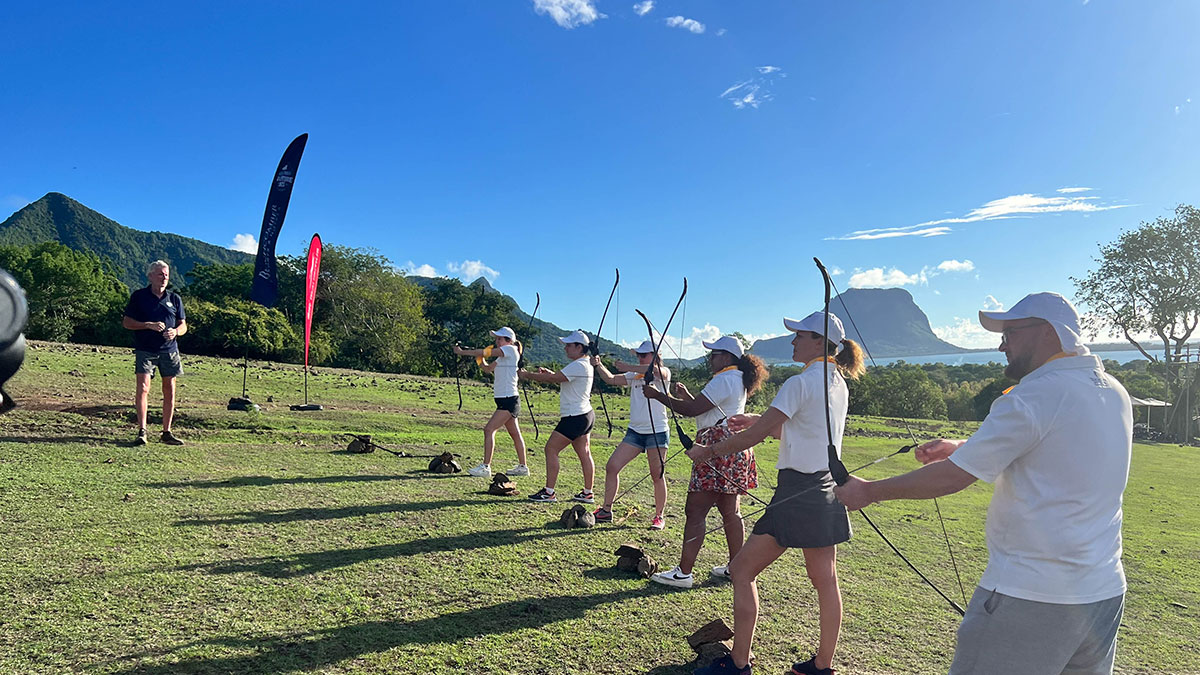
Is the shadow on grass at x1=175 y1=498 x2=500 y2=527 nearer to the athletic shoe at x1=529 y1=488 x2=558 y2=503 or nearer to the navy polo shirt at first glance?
the athletic shoe at x1=529 y1=488 x2=558 y2=503

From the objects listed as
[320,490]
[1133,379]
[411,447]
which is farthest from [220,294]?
[1133,379]

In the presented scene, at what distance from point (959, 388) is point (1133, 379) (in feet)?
42.5

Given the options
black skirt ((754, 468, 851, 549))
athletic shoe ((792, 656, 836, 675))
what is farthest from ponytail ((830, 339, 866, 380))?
athletic shoe ((792, 656, 836, 675))

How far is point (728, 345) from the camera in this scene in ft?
20.1

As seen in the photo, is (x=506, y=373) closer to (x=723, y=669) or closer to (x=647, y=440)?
(x=647, y=440)

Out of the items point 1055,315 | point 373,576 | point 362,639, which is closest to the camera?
point 1055,315

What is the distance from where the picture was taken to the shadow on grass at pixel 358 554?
5148 mm

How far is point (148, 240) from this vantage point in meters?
176

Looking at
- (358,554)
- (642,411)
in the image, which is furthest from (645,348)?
(358,554)

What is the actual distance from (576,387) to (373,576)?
383 centimetres

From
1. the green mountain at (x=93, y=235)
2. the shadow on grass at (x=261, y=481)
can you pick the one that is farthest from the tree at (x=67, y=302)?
the green mountain at (x=93, y=235)

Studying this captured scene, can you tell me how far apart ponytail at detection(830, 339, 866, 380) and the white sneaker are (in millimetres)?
2403

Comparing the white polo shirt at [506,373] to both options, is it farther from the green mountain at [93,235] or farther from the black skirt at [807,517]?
the green mountain at [93,235]

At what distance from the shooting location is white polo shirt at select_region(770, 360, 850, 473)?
4.15 m
